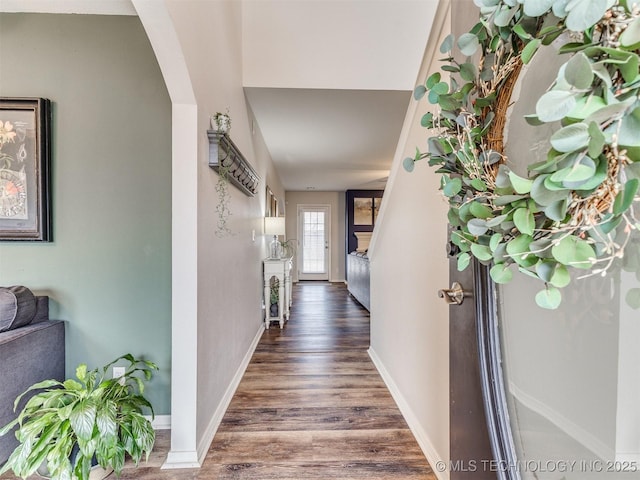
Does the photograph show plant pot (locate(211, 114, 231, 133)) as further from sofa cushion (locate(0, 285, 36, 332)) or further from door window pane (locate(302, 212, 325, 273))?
door window pane (locate(302, 212, 325, 273))

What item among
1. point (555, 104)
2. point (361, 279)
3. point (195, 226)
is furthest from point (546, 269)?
point (361, 279)

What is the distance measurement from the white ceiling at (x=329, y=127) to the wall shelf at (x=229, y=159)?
39.3 inches

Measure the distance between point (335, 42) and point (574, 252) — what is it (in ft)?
9.79

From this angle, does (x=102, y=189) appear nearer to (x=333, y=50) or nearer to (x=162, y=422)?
(x=162, y=422)

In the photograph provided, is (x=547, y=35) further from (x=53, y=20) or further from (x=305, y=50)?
(x=305, y=50)

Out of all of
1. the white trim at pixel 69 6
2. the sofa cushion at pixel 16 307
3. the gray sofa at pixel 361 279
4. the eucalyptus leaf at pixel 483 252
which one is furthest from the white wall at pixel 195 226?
the gray sofa at pixel 361 279

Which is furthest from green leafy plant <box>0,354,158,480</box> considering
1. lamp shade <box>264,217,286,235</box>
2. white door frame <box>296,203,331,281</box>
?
white door frame <box>296,203,331,281</box>

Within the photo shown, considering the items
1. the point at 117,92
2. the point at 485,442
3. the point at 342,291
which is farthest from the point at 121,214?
the point at 342,291

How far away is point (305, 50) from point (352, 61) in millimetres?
438

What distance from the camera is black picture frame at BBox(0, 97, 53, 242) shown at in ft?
5.68

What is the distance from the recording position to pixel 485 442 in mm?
734

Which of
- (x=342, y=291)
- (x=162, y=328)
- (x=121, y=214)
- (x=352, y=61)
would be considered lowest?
(x=342, y=291)

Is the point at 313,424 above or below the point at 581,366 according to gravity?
below

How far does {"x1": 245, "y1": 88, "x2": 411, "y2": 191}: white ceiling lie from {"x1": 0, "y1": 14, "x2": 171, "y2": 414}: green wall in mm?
1214
